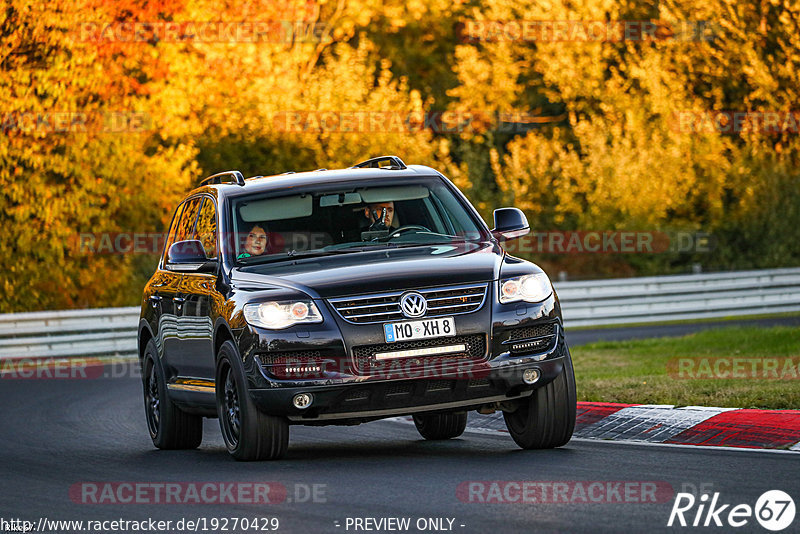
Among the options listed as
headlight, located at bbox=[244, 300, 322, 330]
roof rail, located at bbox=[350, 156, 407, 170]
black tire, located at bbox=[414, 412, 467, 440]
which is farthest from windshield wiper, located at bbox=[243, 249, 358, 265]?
black tire, located at bbox=[414, 412, 467, 440]

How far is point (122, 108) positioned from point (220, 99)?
4880 millimetres

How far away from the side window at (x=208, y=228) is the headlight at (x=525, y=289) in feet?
7.72

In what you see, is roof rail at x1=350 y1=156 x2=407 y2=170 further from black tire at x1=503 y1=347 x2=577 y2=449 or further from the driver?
black tire at x1=503 y1=347 x2=577 y2=449

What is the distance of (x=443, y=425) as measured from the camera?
11.8 meters

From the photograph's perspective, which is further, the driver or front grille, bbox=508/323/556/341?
the driver

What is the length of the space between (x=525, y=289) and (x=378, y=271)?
3.14ft

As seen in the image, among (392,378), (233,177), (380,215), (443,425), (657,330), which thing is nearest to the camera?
(392,378)

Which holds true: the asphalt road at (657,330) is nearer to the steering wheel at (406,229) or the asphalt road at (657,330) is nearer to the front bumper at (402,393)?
the steering wheel at (406,229)

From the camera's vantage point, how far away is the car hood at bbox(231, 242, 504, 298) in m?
9.59

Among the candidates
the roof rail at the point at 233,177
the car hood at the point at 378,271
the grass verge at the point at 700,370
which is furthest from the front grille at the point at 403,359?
the grass verge at the point at 700,370

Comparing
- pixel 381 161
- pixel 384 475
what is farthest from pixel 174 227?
pixel 384 475

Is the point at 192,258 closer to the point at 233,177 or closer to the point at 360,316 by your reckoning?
the point at 233,177

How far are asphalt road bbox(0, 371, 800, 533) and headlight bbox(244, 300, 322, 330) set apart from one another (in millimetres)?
927

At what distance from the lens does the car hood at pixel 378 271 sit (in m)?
9.59
